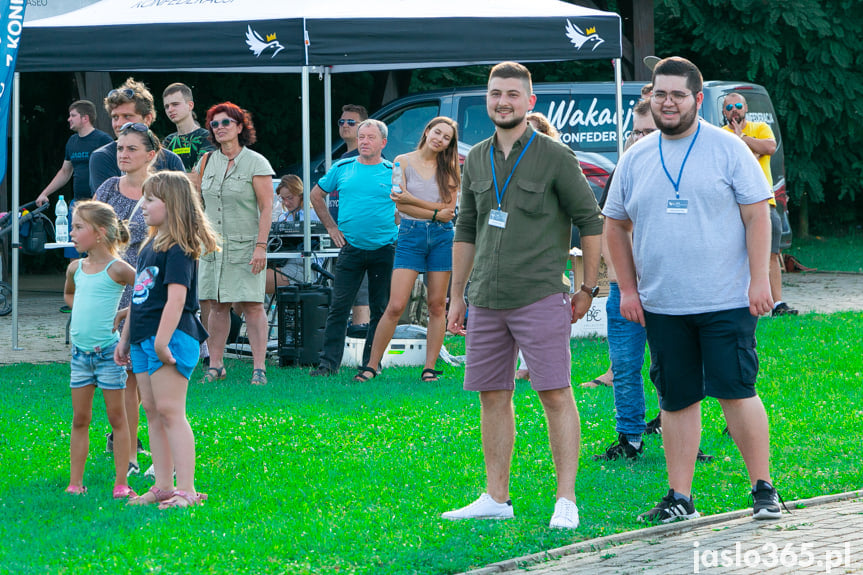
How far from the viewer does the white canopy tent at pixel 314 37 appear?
8930 millimetres

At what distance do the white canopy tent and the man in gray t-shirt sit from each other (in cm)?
453

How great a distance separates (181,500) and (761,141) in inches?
284

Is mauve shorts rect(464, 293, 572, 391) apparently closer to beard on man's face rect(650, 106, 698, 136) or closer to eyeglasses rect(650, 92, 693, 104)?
beard on man's face rect(650, 106, 698, 136)

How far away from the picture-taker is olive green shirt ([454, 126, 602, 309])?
4.78m

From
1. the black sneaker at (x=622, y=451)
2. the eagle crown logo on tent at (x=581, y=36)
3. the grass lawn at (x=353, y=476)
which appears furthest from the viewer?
the eagle crown logo on tent at (x=581, y=36)

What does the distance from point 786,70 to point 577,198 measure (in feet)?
45.7

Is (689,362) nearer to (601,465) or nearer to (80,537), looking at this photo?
(601,465)

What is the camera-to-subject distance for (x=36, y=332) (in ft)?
37.3

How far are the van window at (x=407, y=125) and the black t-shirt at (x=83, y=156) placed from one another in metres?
3.38

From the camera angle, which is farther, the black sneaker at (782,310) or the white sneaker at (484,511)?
the black sneaker at (782,310)

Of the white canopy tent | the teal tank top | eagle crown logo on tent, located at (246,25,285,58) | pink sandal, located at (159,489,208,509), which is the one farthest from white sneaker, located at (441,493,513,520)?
eagle crown logo on tent, located at (246,25,285,58)

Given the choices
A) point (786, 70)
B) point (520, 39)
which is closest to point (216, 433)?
point (520, 39)

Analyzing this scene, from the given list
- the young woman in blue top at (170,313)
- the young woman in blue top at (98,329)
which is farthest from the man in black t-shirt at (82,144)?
the young woman in blue top at (170,313)

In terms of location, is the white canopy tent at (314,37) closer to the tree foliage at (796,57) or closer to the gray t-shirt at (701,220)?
the gray t-shirt at (701,220)
